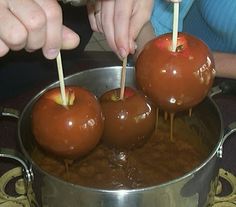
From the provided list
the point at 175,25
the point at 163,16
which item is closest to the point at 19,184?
the point at 175,25

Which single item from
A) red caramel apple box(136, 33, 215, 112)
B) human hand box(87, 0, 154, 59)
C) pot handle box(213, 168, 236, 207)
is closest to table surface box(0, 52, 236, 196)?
pot handle box(213, 168, 236, 207)

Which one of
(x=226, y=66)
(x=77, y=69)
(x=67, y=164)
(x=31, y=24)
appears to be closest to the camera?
(x=31, y=24)

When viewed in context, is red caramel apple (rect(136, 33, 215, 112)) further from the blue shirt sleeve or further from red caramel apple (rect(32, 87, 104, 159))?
the blue shirt sleeve

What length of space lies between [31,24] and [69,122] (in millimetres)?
113

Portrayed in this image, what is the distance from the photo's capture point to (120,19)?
756 mm

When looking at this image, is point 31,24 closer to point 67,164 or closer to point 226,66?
point 67,164

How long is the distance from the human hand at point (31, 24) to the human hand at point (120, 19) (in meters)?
0.17

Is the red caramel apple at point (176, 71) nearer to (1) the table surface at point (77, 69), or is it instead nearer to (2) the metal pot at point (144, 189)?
(2) the metal pot at point (144, 189)

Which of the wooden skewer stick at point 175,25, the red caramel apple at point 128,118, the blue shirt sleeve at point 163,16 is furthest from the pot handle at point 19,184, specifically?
the blue shirt sleeve at point 163,16

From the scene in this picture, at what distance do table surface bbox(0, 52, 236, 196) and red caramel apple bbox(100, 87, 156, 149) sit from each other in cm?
19

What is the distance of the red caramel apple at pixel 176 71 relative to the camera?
1.88 ft

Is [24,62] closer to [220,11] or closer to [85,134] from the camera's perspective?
[220,11]

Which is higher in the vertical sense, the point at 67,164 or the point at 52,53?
the point at 52,53

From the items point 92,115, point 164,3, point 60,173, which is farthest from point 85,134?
point 164,3
